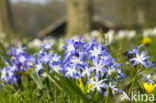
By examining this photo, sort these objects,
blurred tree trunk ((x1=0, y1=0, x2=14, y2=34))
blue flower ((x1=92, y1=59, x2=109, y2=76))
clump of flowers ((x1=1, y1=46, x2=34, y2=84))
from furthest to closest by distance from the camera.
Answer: blurred tree trunk ((x1=0, y1=0, x2=14, y2=34)) → clump of flowers ((x1=1, y1=46, x2=34, y2=84)) → blue flower ((x1=92, y1=59, x2=109, y2=76))

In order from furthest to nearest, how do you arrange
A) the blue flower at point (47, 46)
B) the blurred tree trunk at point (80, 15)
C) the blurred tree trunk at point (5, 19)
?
the blurred tree trunk at point (5, 19)
the blurred tree trunk at point (80, 15)
the blue flower at point (47, 46)

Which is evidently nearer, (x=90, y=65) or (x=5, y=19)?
(x=90, y=65)

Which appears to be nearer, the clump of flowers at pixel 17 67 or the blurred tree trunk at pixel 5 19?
the clump of flowers at pixel 17 67

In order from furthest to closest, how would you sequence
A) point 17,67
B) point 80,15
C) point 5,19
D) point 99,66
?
point 5,19 → point 80,15 → point 17,67 → point 99,66

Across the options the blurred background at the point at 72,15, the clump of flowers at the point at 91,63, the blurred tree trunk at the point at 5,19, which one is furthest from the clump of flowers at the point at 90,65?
the blurred tree trunk at the point at 5,19

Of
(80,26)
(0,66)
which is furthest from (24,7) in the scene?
(0,66)

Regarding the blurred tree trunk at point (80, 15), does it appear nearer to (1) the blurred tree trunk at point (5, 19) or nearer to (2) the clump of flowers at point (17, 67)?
(1) the blurred tree trunk at point (5, 19)

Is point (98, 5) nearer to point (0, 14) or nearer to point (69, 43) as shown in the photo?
point (0, 14)

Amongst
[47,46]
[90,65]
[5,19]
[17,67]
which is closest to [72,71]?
[90,65]

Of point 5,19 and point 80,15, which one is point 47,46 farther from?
point 5,19

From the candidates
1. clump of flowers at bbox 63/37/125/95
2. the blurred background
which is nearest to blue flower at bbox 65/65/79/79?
clump of flowers at bbox 63/37/125/95

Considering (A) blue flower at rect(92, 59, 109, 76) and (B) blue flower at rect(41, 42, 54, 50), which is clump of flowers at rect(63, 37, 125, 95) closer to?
(A) blue flower at rect(92, 59, 109, 76)

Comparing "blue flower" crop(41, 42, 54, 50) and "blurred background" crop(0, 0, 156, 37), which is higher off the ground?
"blurred background" crop(0, 0, 156, 37)
